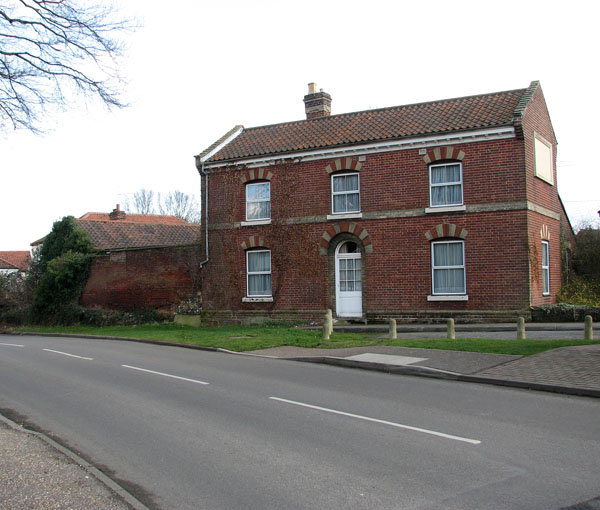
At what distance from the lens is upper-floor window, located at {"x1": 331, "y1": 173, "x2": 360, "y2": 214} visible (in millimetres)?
22812

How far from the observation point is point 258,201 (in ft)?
81.0

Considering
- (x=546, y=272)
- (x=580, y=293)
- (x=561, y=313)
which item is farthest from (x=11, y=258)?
(x=561, y=313)

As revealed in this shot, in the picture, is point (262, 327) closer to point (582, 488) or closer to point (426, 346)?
point (426, 346)

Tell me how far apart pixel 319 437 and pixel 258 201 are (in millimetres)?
18010

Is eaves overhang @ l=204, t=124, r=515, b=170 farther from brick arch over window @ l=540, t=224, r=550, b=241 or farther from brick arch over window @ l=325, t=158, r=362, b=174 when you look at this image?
brick arch over window @ l=540, t=224, r=550, b=241

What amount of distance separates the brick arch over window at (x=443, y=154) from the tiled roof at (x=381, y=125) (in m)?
0.62

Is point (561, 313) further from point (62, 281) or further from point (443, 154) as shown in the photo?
point (62, 281)

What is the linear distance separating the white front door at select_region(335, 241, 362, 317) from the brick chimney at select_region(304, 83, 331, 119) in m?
7.37

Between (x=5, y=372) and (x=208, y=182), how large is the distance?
45.5 feet

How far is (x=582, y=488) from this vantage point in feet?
17.8

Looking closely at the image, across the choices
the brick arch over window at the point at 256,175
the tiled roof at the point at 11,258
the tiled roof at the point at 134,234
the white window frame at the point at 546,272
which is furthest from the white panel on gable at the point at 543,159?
the tiled roof at the point at 11,258

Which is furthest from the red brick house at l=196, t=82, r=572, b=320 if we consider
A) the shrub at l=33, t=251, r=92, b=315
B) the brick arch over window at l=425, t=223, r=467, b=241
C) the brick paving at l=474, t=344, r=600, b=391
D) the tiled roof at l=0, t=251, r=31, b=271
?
the tiled roof at l=0, t=251, r=31, b=271

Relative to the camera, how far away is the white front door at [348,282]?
22781mm

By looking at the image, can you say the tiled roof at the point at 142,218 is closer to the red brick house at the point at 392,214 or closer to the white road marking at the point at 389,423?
the red brick house at the point at 392,214
